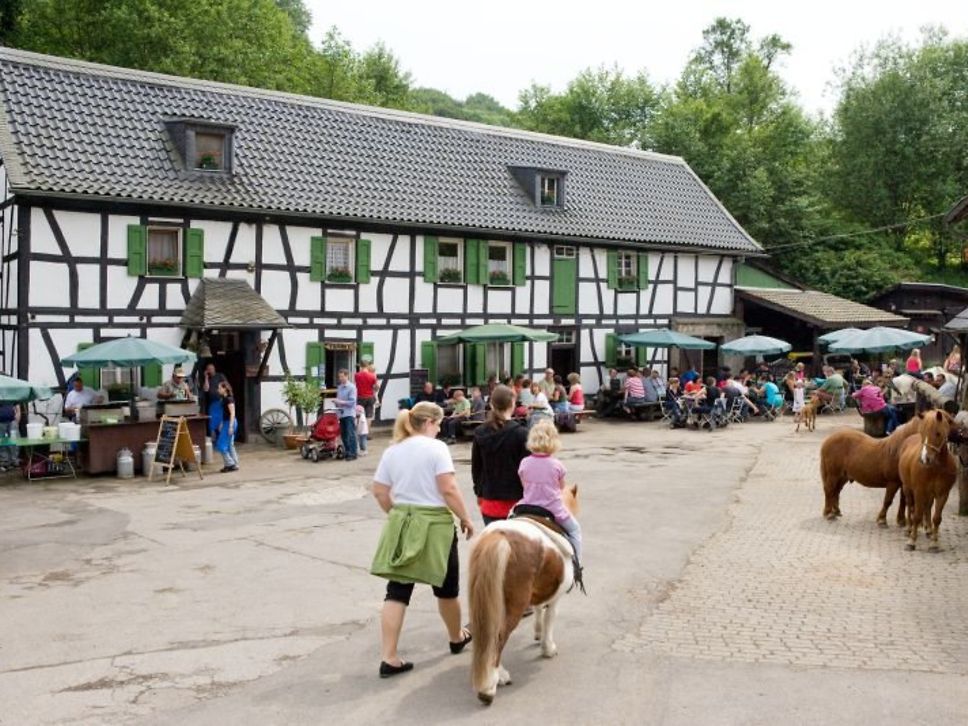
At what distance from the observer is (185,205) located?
19.7m

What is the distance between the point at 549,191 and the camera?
27078 mm

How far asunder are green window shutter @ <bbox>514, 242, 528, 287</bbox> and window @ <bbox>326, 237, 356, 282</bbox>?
15.4 feet

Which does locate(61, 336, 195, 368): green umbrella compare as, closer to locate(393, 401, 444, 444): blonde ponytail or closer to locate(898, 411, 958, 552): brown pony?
locate(393, 401, 444, 444): blonde ponytail

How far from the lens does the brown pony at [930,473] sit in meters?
10.5

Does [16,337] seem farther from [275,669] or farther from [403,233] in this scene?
[275,669]

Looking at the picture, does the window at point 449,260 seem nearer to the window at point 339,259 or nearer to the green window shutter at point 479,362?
the green window shutter at point 479,362

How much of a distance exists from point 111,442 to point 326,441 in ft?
11.9

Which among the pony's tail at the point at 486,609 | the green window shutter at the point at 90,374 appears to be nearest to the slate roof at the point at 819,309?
the green window shutter at the point at 90,374

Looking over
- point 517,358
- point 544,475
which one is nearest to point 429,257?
point 517,358

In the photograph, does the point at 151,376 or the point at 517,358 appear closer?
the point at 151,376

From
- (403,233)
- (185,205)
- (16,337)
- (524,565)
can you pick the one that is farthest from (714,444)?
(524,565)

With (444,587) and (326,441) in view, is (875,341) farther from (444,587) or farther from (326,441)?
(444,587)

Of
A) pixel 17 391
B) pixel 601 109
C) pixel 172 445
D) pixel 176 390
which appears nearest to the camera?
pixel 17 391

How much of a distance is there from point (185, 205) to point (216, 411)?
472cm
